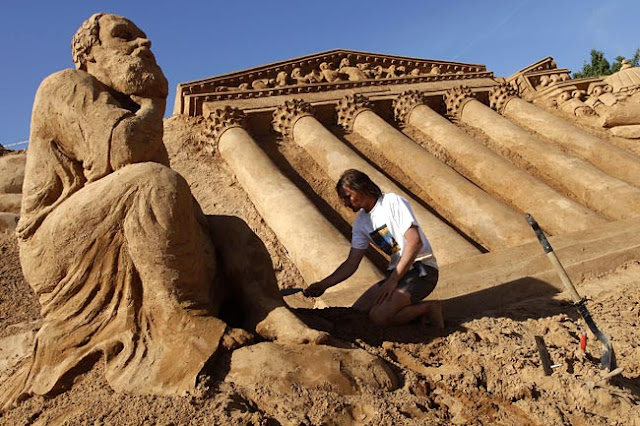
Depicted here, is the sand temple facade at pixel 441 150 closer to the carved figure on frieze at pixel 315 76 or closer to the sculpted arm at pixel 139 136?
the carved figure on frieze at pixel 315 76

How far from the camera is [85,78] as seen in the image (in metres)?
3.63

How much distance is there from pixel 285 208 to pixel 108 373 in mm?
5287

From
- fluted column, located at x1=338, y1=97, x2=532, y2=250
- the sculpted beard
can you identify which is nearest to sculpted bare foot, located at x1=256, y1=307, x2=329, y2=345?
the sculpted beard

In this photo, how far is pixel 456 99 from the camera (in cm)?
1270

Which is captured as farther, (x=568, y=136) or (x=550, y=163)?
(x=568, y=136)

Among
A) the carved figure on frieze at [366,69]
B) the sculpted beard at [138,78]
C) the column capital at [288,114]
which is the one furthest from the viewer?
the carved figure on frieze at [366,69]

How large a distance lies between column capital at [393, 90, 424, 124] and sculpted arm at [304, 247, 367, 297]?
8318 millimetres

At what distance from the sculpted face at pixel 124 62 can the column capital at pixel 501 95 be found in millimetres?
10181

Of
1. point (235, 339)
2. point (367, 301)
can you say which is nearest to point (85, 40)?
point (235, 339)

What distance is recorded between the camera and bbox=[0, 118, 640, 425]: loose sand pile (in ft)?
9.04

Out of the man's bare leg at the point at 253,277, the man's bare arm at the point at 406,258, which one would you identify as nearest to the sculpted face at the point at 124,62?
the man's bare leg at the point at 253,277

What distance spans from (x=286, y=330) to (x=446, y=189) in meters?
6.29

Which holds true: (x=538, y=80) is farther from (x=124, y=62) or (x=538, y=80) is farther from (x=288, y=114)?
(x=124, y=62)

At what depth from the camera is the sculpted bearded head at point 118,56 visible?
384 centimetres
